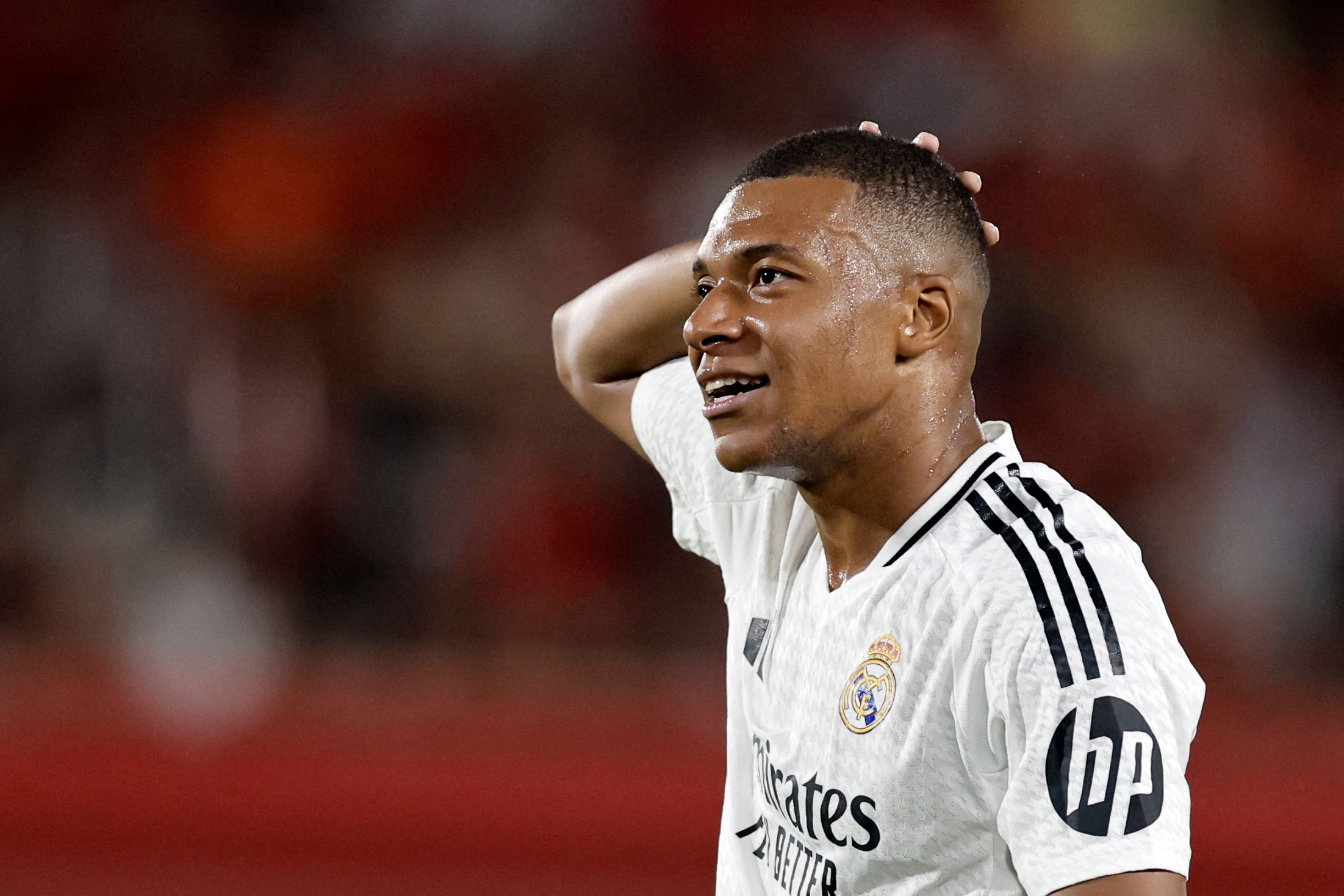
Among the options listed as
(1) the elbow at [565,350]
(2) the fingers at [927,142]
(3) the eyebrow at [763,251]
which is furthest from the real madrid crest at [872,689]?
(1) the elbow at [565,350]

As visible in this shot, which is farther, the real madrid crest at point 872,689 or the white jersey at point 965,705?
the real madrid crest at point 872,689

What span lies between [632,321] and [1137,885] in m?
1.15

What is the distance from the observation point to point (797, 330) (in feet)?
4.99

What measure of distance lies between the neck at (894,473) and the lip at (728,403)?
13 centimetres

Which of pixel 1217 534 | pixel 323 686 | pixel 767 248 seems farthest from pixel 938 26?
pixel 767 248

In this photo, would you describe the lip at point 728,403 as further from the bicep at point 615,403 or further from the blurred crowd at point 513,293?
the blurred crowd at point 513,293

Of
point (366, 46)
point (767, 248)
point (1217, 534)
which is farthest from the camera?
point (366, 46)

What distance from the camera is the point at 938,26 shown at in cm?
595

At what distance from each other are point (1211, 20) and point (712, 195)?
2.27 metres

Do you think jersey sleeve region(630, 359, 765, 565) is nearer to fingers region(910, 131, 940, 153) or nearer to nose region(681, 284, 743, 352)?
nose region(681, 284, 743, 352)

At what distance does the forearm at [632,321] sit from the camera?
2043 mm

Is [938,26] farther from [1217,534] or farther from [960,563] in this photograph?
[960,563]

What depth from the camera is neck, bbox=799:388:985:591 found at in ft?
5.17

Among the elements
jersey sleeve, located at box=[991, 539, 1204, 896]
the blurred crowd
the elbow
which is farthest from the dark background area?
jersey sleeve, located at box=[991, 539, 1204, 896]
